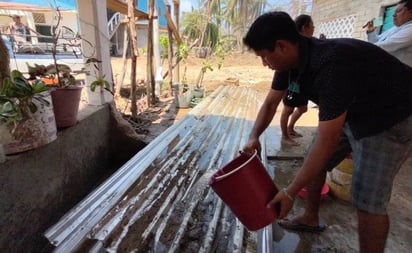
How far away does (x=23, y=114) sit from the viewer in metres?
1.45

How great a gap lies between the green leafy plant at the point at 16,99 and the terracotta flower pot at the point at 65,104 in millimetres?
303

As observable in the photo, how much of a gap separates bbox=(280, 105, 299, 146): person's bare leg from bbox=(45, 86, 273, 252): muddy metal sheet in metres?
0.74

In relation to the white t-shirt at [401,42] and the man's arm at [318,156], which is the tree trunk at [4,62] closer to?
the man's arm at [318,156]

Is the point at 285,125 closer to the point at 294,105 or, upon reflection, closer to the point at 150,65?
the point at 294,105

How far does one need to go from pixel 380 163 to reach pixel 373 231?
30 centimetres

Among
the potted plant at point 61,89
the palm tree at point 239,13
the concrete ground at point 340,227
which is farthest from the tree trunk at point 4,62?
the palm tree at point 239,13

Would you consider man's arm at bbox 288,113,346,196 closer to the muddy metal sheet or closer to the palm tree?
the muddy metal sheet

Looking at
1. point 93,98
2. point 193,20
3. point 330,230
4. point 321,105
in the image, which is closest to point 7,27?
point 93,98

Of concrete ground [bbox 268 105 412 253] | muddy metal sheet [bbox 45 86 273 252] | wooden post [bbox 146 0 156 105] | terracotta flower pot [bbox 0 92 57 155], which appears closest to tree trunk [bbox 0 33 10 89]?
terracotta flower pot [bbox 0 92 57 155]

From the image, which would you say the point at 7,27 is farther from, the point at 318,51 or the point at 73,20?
the point at 73,20

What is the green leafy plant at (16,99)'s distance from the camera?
136 centimetres

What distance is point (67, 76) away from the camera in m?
2.01

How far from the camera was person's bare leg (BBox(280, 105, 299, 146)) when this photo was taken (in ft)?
9.53

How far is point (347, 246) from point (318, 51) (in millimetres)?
1136
